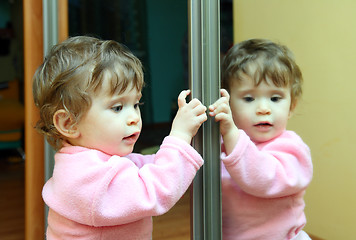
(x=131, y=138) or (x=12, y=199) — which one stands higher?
(x=131, y=138)

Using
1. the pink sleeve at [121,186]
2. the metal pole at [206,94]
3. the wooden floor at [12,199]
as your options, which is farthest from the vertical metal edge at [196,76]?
the wooden floor at [12,199]

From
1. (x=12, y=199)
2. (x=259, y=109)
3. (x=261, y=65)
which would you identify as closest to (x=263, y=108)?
(x=259, y=109)

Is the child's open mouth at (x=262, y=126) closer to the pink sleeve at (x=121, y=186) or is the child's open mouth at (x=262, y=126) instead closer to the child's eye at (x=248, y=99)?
the child's eye at (x=248, y=99)

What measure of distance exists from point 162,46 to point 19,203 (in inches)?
98.5

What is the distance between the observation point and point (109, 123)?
857 mm

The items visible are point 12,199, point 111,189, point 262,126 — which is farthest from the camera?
point 12,199

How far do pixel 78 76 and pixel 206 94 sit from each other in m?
0.28

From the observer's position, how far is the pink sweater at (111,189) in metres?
0.80

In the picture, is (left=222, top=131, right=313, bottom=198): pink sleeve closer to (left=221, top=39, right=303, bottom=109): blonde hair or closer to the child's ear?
(left=221, top=39, right=303, bottom=109): blonde hair

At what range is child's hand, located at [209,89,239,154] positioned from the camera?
3.06 ft

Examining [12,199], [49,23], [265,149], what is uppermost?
[49,23]

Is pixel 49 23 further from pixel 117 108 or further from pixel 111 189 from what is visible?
pixel 111 189

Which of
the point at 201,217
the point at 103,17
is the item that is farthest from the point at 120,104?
the point at 103,17

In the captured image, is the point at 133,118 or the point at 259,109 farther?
the point at 259,109
